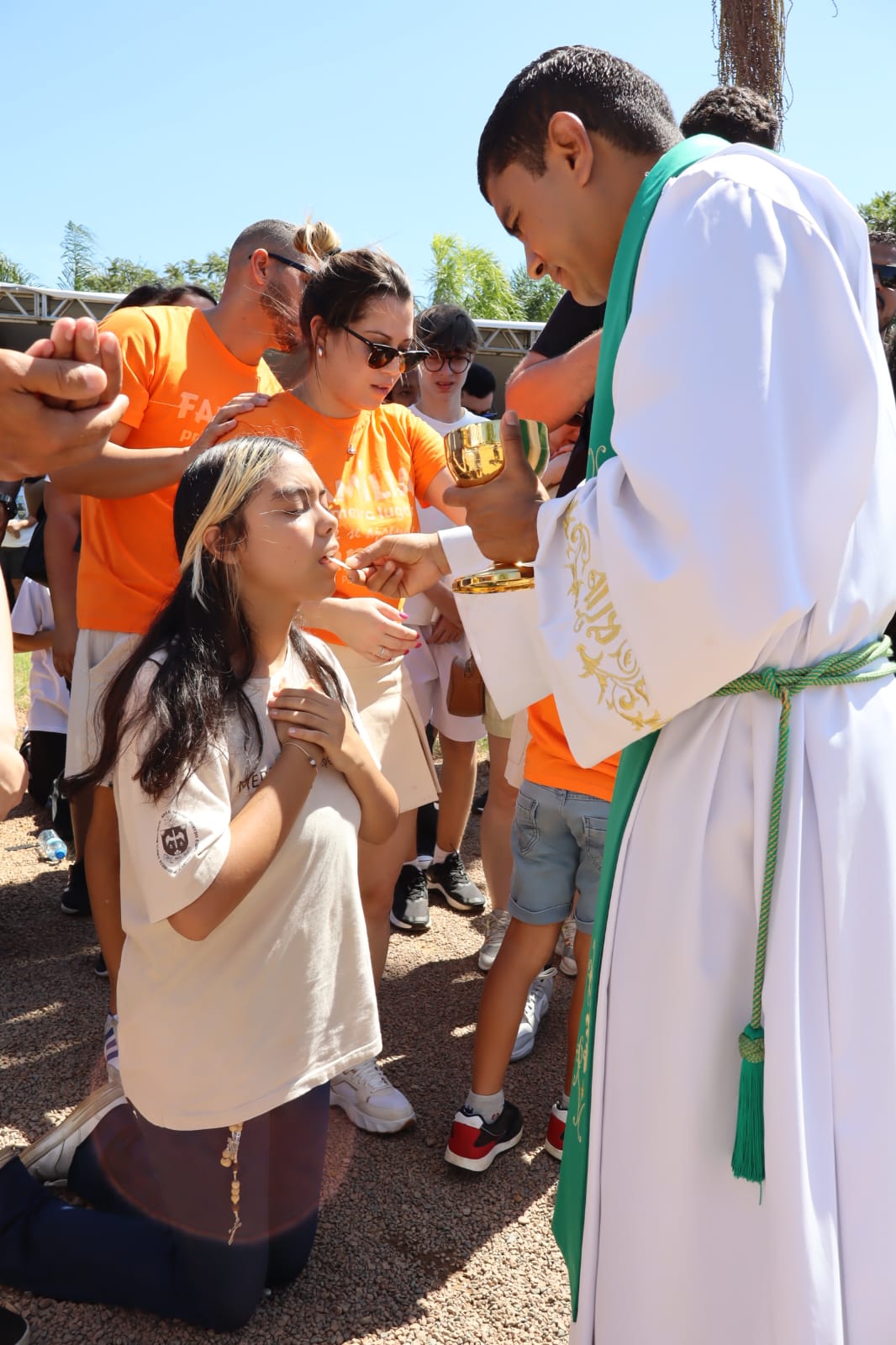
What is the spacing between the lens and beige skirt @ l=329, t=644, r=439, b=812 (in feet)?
9.41

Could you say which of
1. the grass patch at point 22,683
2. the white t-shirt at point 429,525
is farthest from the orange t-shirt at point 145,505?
the grass patch at point 22,683

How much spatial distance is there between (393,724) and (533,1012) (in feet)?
3.75

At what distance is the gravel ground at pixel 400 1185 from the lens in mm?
2194

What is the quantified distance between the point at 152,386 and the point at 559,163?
5.30 feet

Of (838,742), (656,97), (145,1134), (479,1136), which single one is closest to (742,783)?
(838,742)

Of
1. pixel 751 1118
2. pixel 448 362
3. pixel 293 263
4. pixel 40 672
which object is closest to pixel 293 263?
pixel 293 263

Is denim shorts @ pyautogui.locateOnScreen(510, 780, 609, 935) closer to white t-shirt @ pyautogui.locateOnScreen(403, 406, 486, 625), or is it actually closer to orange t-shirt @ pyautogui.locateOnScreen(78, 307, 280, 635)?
white t-shirt @ pyautogui.locateOnScreen(403, 406, 486, 625)

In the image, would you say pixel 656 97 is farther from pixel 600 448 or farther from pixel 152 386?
pixel 152 386

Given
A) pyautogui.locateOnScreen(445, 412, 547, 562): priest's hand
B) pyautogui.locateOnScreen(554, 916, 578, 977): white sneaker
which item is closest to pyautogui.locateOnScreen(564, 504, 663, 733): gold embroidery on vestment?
pyautogui.locateOnScreen(445, 412, 547, 562): priest's hand

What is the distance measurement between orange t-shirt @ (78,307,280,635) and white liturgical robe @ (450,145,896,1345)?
176cm

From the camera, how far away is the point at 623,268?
61.8 inches

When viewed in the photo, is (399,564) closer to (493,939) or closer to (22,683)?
(493,939)

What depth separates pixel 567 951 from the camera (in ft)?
13.4

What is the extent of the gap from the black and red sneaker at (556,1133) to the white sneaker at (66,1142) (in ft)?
3.66
